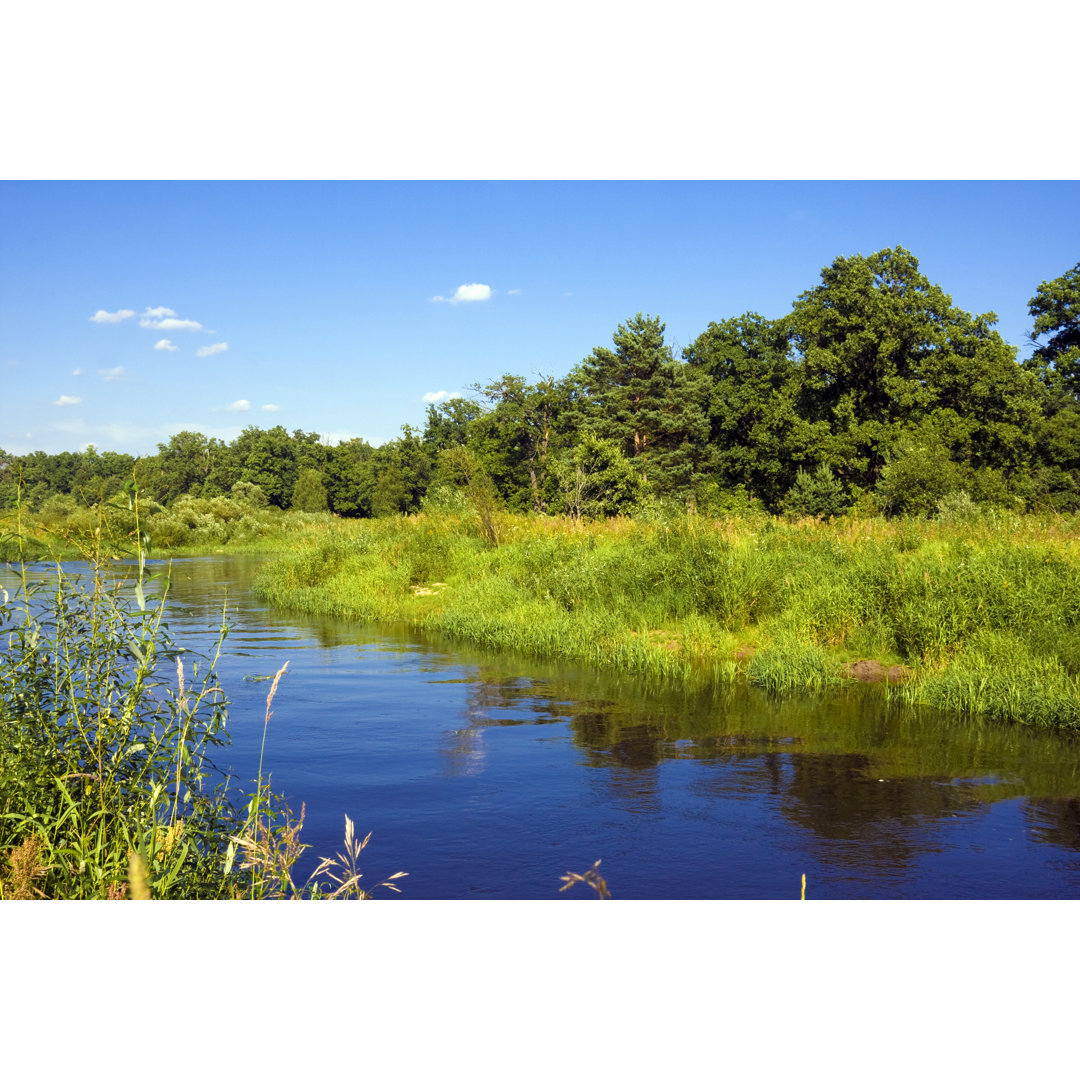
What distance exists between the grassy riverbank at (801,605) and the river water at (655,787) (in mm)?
819

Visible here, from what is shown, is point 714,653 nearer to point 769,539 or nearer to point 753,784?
point 769,539

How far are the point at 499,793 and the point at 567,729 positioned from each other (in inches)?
98.6

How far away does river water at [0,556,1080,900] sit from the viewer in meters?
6.18

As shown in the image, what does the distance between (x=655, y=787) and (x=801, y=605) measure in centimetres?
651

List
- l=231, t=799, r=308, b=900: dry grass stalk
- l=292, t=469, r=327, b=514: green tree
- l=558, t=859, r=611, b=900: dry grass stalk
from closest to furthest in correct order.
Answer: l=558, t=859, r=611, b=900: dry grass stalk < l=231, t=799, r=308, b=900: dry grass stalk < l=292, t=469, r=327, b=514: green tree

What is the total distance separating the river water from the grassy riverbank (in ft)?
2.69

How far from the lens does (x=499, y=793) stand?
8.05 m

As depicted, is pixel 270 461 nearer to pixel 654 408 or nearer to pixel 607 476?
pixel 654 408

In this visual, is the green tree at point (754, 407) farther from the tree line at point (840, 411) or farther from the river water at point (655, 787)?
the river water at point (655, 787)

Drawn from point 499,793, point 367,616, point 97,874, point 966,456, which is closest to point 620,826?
point 499,793

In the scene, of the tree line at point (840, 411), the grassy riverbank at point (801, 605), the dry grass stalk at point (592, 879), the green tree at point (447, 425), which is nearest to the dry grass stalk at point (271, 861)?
the dry grass stalk at point (592, 879)

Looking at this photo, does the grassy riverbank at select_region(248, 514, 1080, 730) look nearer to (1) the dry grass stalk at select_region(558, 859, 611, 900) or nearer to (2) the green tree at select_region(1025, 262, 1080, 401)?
(1) the dry grass stalk at select_region(558, 859, 611, 900)

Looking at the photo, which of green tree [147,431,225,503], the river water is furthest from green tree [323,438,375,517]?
the river water

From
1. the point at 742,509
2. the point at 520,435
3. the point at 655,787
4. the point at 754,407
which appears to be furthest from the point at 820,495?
the point at 655,787
